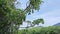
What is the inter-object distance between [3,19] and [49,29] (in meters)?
30.7

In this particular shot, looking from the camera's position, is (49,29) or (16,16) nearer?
(16,16)

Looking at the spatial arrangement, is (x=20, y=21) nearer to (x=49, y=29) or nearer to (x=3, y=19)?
(x=3, y=19)

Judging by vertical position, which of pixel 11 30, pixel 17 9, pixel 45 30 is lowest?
pixel 45 30

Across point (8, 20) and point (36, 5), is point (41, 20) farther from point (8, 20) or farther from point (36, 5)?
point (8, 20)

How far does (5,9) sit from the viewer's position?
12.8 meters

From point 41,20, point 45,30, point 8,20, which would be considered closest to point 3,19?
point 8,20

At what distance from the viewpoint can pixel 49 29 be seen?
43.3 m

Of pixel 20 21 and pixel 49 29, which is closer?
pixel 20 21

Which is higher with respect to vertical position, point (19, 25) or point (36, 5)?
point (36, 5)

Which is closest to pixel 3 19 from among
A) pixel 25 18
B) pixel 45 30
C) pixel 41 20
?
pixel 25 18

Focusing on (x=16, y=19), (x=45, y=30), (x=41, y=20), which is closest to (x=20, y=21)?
(x=16, y=19)

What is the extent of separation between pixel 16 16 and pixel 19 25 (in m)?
0.70

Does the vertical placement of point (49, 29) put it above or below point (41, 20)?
below

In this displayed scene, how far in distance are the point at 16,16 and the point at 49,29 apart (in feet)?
102
